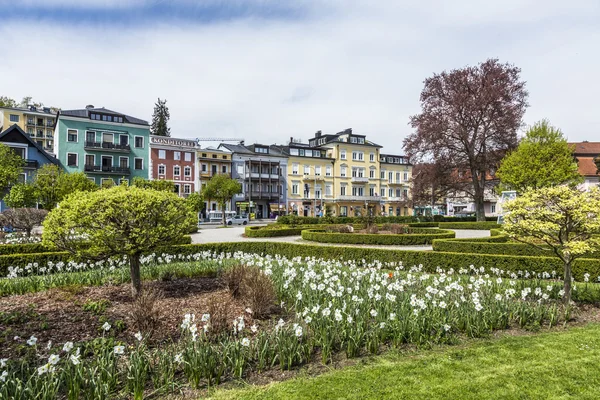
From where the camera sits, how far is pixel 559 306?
23.0 ft

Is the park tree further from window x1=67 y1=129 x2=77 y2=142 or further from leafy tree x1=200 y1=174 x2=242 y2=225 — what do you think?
window x1=67 y1=129 x2=77 y2=142

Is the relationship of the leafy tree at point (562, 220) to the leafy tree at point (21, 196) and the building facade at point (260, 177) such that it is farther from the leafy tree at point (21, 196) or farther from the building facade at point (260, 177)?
the building facade at point (260, 177)

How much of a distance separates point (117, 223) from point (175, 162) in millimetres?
46119

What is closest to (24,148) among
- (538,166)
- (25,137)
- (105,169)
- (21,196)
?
(25,137)

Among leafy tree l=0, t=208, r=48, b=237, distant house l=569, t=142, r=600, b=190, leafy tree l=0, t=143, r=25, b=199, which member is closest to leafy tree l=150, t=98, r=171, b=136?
leafy tree l=0, t=143, r=25, b=199

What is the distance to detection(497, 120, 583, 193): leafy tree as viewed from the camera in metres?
31.9

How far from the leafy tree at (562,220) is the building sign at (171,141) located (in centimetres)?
4866

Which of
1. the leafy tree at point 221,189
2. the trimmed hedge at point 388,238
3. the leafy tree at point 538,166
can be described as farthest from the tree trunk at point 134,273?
the leafy tree at point 221,189

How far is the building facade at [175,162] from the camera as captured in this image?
4922 centimetres

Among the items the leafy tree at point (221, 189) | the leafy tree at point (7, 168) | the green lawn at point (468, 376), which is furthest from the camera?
the leafy tree at point (221, 189)

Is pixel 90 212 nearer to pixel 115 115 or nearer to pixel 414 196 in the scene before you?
pixel 414 196

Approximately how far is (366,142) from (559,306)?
6070 centimetres

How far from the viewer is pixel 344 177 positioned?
63.4 m

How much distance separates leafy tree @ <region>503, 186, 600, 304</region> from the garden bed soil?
5740 millimetres
